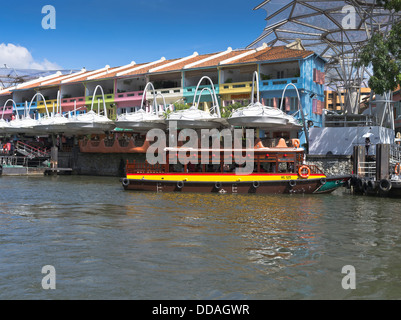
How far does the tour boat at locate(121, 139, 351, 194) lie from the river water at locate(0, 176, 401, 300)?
16.0 ft

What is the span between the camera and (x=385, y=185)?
2200cm

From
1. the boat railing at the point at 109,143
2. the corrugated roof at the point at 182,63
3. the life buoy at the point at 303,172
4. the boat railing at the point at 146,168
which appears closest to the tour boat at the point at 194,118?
the boat railing at the point at 146,168

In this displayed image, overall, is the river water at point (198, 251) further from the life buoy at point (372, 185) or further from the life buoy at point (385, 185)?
the life buoy at point (372, 185)

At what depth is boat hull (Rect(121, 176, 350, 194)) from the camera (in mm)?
23094

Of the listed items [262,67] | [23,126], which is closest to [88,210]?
[262,67]

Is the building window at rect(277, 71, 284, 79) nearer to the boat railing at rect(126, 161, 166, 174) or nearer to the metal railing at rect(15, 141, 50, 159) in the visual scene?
the boat railing at rect(126, 161, 166, 174)

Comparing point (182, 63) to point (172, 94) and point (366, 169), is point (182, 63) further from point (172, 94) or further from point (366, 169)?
point (366, 169)

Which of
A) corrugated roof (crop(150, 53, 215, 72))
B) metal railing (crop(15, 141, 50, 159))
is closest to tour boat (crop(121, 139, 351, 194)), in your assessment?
corrugated roof (crop(150, 53, 215, 72))

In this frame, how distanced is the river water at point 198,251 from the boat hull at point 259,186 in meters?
4.77

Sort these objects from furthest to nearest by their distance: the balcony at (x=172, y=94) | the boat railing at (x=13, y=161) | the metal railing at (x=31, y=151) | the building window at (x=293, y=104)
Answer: the metal railing at (x=31, y=151) < the boat railing at (x=13, y=161) < the balcony at (x=172, y=94) < the building window at (x=293, y=104)

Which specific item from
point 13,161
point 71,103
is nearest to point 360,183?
point 13,161

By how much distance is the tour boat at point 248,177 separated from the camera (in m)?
23.2

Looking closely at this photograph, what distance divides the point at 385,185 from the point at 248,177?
693 cm

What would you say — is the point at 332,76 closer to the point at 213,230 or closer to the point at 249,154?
the point at 249,154
